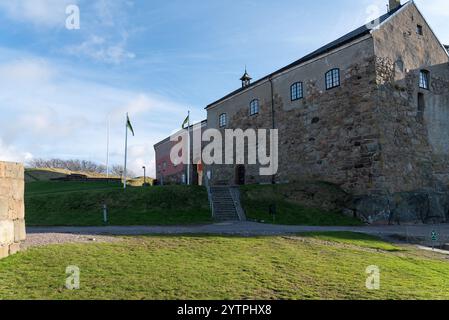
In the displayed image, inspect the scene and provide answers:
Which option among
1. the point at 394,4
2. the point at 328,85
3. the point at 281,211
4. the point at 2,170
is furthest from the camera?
the point at 394,4

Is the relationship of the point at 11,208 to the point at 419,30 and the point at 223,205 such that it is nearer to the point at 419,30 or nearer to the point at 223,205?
the point at 223,205

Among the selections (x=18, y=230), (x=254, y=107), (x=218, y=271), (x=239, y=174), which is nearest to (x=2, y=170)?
(x=18, y=230)

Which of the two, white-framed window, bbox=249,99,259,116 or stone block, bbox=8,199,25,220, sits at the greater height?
white-framed window, bbox=249,99,259,116

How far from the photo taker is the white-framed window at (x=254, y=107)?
33.4m

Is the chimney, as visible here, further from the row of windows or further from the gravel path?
the gravel path

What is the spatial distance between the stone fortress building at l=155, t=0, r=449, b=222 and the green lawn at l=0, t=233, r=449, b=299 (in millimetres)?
11811

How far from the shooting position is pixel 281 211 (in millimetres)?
22266

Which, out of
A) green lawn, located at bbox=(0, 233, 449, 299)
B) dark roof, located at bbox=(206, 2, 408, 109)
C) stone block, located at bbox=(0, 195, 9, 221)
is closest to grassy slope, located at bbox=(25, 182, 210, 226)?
green lawn, located at bbox=(0, 233, 449, 299)

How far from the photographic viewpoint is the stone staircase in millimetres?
21062

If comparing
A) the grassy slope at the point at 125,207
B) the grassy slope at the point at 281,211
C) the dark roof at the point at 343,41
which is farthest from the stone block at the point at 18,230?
the dark roof at the point at 343,41

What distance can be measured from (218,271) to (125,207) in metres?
14.8

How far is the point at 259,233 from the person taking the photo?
1486cm

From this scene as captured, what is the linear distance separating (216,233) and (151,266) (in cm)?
567
